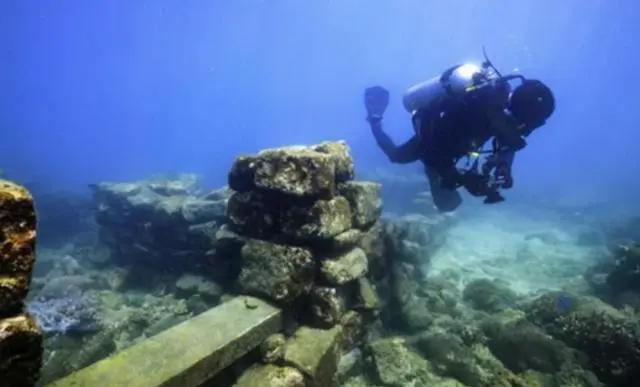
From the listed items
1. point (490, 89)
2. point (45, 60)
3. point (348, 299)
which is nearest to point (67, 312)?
point (348, 299)

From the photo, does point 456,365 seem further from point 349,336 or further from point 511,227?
point 511,227

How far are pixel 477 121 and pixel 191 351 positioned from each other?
18.3ft

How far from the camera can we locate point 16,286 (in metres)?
2.33

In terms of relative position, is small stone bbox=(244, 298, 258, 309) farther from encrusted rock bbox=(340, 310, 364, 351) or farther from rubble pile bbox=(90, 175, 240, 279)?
rubble pile bbox=(90, 175, 240, 279)

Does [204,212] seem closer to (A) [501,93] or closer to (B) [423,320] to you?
(B) [423,320]

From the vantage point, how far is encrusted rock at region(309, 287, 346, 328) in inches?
205

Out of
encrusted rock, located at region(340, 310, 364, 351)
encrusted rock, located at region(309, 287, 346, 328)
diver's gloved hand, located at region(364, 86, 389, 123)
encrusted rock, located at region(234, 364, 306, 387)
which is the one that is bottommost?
encrusted rock, located at region(340, 310, 364, 351)

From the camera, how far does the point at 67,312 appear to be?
6.60 m

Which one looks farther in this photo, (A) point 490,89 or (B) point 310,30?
(B) point 310,30

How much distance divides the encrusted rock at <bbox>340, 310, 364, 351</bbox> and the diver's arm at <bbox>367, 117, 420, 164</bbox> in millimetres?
3498

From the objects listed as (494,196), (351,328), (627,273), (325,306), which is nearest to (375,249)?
(351,328)

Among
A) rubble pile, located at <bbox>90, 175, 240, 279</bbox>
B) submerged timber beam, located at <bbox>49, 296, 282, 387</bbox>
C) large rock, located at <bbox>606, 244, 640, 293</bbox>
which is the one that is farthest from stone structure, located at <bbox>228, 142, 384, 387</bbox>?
large rock, located at <bbox>606, 244, 640, 293</bbox>

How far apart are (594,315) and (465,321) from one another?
2.01m

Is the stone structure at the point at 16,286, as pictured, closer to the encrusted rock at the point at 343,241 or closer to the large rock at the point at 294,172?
the large rock at the point at 294,172
